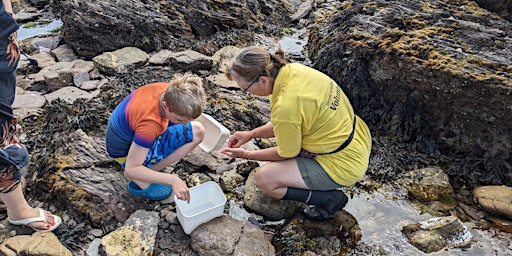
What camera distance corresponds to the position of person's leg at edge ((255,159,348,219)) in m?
3.30

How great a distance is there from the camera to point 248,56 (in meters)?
2.95

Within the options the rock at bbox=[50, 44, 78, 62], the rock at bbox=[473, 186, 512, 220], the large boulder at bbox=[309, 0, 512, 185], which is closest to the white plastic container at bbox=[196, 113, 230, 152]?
the large boulder at bbox=[309, 0, 512, 185]

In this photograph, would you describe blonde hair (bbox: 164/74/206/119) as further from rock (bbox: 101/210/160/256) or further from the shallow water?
the shallow water

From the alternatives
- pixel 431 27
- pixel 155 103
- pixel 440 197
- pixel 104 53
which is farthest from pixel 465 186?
pixel 104 53

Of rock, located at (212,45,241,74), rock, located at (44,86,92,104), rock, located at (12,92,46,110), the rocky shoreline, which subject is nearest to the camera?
the rocky shoreline

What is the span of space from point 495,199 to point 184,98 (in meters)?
2.98

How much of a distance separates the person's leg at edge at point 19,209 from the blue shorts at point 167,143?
72 cm

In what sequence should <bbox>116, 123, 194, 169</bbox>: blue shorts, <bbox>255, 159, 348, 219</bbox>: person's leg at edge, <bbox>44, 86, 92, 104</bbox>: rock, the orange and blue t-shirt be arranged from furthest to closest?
<bbox>44, 86, 92, 104</bbox>: rock < <bbox>116, 123, 194, 169</bbox>: blue shorts < <bbox>255, 159, 348, 219</bbox>: person's leg at edge < the orange and blue t-shirt

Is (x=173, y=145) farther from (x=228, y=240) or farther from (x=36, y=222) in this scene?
(x=36, y=222)

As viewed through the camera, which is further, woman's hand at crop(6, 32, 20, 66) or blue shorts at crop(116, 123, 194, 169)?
blue shorts at crop(116, 123, 194, 169)

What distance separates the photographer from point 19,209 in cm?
308

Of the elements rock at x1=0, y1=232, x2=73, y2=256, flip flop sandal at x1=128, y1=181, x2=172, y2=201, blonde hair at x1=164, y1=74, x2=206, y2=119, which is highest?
blonde hair at x1=164, y1=74, x2=206, y2=119

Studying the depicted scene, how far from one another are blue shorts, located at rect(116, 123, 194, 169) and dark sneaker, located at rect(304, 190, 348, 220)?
1270 mm

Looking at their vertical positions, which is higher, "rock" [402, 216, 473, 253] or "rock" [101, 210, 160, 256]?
"rock" [402, 216, 473, 253]
